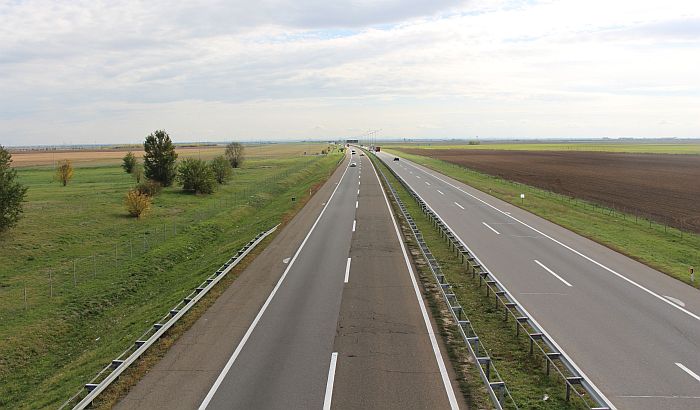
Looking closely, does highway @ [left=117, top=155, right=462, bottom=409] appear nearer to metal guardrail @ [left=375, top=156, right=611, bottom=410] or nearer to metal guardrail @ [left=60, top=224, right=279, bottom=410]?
metal guardrail @ [left=60, top=224, right=279, bottom=410]

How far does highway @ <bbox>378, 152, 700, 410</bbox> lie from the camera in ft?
35.4

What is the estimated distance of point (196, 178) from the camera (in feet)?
181

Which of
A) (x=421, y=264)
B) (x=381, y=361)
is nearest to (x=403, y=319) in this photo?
(x=381, y=361)

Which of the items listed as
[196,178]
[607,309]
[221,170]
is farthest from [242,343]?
[221,170]

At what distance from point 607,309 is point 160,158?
52.4 metres

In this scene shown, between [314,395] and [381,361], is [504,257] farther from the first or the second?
[314,395]

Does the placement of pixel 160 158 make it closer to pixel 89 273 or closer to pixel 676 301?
pixel 89 273

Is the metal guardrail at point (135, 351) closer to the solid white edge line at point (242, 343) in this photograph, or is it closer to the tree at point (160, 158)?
the solid white edge line at point (242, 343)

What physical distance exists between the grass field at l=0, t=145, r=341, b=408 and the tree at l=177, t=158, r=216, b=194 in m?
5.87

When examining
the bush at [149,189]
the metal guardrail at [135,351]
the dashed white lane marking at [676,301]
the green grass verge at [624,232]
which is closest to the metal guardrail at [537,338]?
the dashed white lane marking at [676,301]

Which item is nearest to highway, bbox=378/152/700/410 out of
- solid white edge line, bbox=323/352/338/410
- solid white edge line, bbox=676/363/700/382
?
solid white edge line, bbox=676/363/700/382

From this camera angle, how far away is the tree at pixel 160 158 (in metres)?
56.8

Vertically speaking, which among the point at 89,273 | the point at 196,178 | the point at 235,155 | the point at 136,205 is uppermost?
the point at 235,155

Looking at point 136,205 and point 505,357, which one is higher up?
point 136,205
